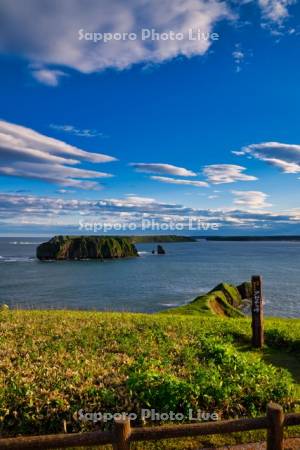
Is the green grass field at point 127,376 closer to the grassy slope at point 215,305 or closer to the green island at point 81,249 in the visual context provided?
the grassy slope at point 215,305

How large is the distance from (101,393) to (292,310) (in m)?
49.6

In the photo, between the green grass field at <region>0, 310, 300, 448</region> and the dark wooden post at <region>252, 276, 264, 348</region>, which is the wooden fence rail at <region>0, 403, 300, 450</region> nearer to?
the green grass field at <region>0, 310, 300, 448</region>

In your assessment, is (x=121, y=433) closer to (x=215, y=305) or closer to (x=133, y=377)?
(x=133, y=377)

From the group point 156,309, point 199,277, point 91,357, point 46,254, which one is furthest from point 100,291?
point 46,254

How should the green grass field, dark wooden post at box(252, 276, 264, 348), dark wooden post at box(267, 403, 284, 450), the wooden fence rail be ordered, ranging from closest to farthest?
the wooden fence rail → dark wooden post at box(267, 403, 284, 450) → the green grass field → dark wooden post at box(252, 276, 264, 348)

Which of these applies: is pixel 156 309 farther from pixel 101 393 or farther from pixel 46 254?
pixel 46 254

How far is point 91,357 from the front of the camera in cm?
1430

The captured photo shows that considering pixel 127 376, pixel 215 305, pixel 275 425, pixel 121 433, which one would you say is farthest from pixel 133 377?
pixel 215 305

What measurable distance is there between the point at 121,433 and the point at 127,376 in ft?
17.2

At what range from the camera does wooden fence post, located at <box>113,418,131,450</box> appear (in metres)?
7.14

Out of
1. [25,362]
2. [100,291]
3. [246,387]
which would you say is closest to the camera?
[246,387]

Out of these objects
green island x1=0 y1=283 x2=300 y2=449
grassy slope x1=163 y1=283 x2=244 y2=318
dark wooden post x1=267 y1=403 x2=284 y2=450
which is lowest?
grassy slope x1=163 y1=283 x2=244 y2=318

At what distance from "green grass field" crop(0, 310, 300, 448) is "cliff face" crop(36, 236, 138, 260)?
517 ft

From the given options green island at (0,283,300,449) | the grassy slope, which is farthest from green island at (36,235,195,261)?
green island at (0,283,300,449)
